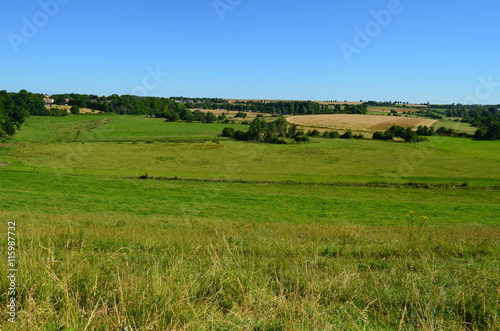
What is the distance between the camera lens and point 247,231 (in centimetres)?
1202

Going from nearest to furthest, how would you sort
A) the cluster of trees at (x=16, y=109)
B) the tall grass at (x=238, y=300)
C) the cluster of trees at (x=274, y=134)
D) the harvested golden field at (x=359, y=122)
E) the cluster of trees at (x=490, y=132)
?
the tall grass at (x=238, y=300) < the cluster of trees at (x=16, y=109) < the cluster of trees at (x=274, y=134) < the cluster of trees at (x=490, y=132) < the harvested golden field at (x=359, y=122)

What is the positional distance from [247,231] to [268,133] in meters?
85.8

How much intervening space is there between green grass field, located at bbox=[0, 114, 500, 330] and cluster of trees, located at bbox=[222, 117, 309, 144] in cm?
582

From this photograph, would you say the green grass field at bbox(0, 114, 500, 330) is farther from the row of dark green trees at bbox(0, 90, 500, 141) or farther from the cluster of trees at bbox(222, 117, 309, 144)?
the row of dark green trees at bbox(0, 90, 500, 141)

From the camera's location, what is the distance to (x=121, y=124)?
11894cm

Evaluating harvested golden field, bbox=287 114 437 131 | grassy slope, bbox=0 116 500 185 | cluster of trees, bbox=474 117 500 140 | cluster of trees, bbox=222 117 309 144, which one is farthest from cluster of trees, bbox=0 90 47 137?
cluster of trees, bbox=474 117 500 140

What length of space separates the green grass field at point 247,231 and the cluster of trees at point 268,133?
19.1 feet

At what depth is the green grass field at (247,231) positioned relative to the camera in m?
4.04

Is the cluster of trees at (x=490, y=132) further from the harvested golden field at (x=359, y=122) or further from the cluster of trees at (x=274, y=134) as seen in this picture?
the cluster of trees at (x=274, y=134)

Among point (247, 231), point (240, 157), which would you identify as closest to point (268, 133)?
point (240, 157)

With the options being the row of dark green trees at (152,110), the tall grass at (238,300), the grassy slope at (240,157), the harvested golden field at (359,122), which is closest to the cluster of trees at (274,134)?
the row of dark green trees at (152,110)

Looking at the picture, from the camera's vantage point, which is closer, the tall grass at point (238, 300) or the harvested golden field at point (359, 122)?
the tall grass at point (238, 300)

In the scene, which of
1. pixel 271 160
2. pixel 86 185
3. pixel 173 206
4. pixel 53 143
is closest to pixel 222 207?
pixel 173 206

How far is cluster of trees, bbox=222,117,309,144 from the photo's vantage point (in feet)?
313
